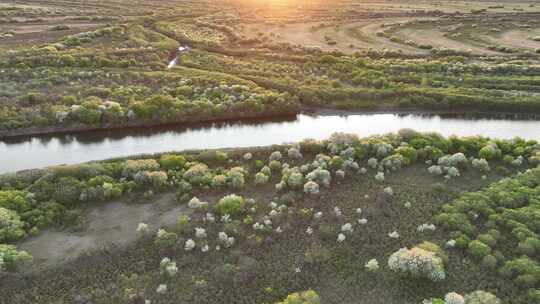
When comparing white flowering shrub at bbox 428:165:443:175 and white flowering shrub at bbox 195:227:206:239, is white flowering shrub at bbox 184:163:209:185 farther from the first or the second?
white flowering shrub at bbox 428:165:443:175

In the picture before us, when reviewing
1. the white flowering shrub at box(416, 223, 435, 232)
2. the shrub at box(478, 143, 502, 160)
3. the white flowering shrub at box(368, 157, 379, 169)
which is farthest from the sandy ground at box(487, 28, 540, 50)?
the white flowering shrub at box(416, 223, 435, 232)

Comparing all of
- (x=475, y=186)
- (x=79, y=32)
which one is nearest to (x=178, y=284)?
(x=475, y=186)

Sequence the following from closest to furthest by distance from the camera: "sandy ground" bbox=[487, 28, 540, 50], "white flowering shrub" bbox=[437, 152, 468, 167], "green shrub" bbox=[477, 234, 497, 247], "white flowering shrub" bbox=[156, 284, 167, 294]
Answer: "white flowering shrub" bbox=[156, 284, 167, 294] < "green shrub" bbox=[477, 234, 497, 247] < "white flowering shrub" bbox=[437, 152, 468, 167] < "sandy ground" bbox=[487, 28, 540, 50]

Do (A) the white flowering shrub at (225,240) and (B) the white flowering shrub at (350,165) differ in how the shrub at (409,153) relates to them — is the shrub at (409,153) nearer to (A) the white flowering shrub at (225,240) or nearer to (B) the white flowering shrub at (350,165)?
(B) the white flowering shrub at (350,165)

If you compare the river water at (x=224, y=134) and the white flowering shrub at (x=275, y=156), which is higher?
the white flowering shrub at (x=275, y=156)

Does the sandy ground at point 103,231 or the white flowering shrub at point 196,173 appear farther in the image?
the white flowering shrub at point 196,173

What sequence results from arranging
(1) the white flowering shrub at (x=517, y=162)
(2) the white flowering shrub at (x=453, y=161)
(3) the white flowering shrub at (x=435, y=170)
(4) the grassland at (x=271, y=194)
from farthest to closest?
(1) the white flowering shrub at (x=517, y=162) → (2) the white flowering shrub at (x=453, y=161) → (3) the white flowering shrub at (x=435, y=170) → (4) the grassland at (x=271, y=194)

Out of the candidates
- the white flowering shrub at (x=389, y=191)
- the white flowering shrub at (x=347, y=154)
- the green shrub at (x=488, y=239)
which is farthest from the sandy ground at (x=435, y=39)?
the green shrub at (x=488, y=239)
